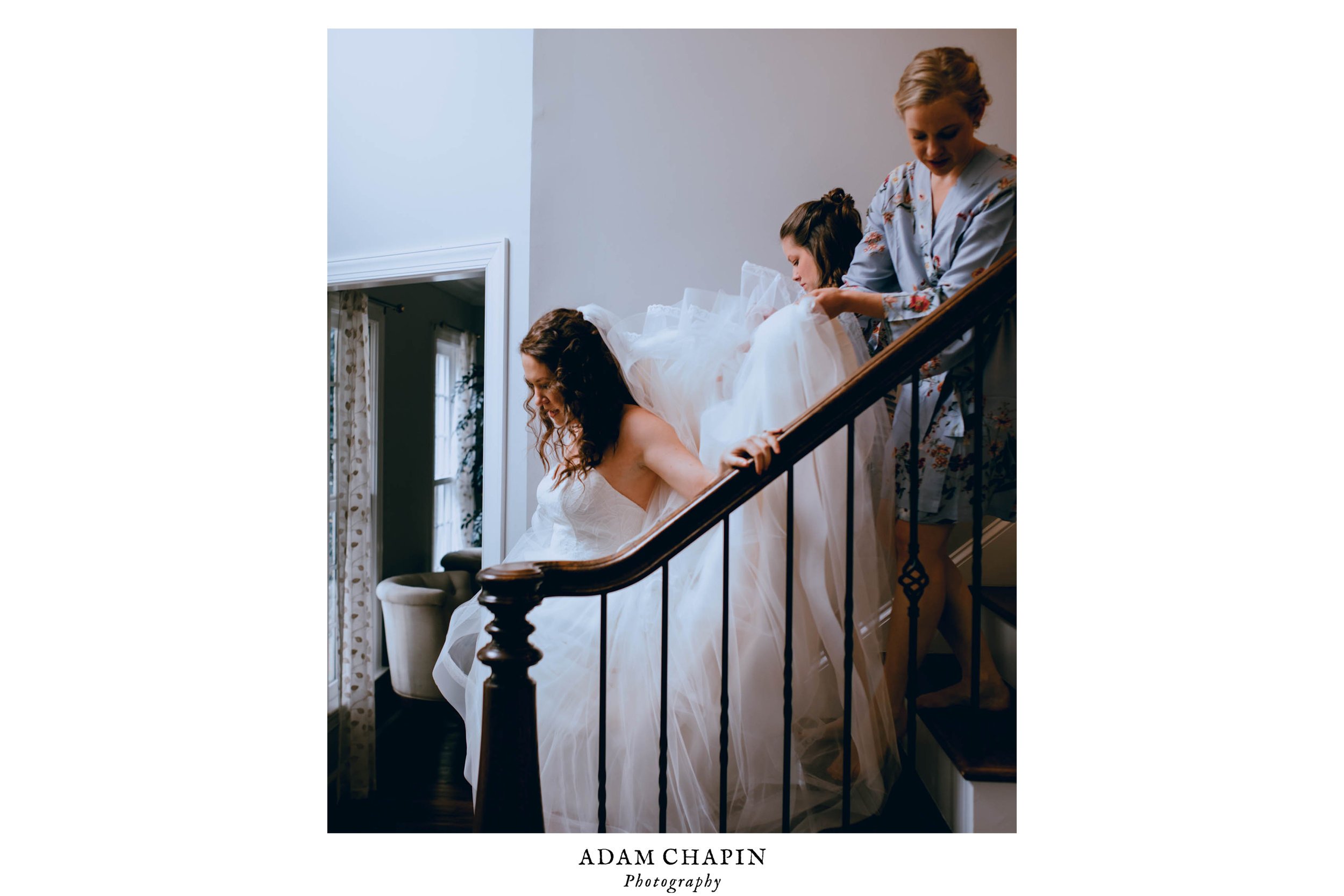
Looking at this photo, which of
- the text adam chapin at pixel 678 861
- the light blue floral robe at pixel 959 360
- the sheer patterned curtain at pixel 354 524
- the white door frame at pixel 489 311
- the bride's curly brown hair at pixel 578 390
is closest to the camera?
the text adam chapin at pixel 678 861

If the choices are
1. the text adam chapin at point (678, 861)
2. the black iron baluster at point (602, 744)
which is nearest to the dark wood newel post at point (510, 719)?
the black iron baluster at point (602, 744)

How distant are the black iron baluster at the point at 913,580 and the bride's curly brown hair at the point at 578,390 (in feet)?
2.42

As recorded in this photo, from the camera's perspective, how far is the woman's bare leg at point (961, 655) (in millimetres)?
1346

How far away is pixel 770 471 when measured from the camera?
108 cm

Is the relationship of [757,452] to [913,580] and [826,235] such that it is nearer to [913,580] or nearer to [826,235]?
[913,580]

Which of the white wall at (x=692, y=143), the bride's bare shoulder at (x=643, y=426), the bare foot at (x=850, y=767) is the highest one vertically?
the white wall at (x=692, y=143)

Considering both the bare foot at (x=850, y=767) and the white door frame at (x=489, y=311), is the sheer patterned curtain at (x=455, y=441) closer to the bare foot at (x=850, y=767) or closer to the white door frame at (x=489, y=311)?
the white door frame at (x=489, y=311)

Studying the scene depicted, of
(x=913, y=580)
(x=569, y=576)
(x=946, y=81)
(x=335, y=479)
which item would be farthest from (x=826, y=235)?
(x=335, y=479)

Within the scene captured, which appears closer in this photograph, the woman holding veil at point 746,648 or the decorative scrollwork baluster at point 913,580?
the decorative scrollwork baluster at point 913,580

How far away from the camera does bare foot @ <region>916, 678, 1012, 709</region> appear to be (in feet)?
4.39
